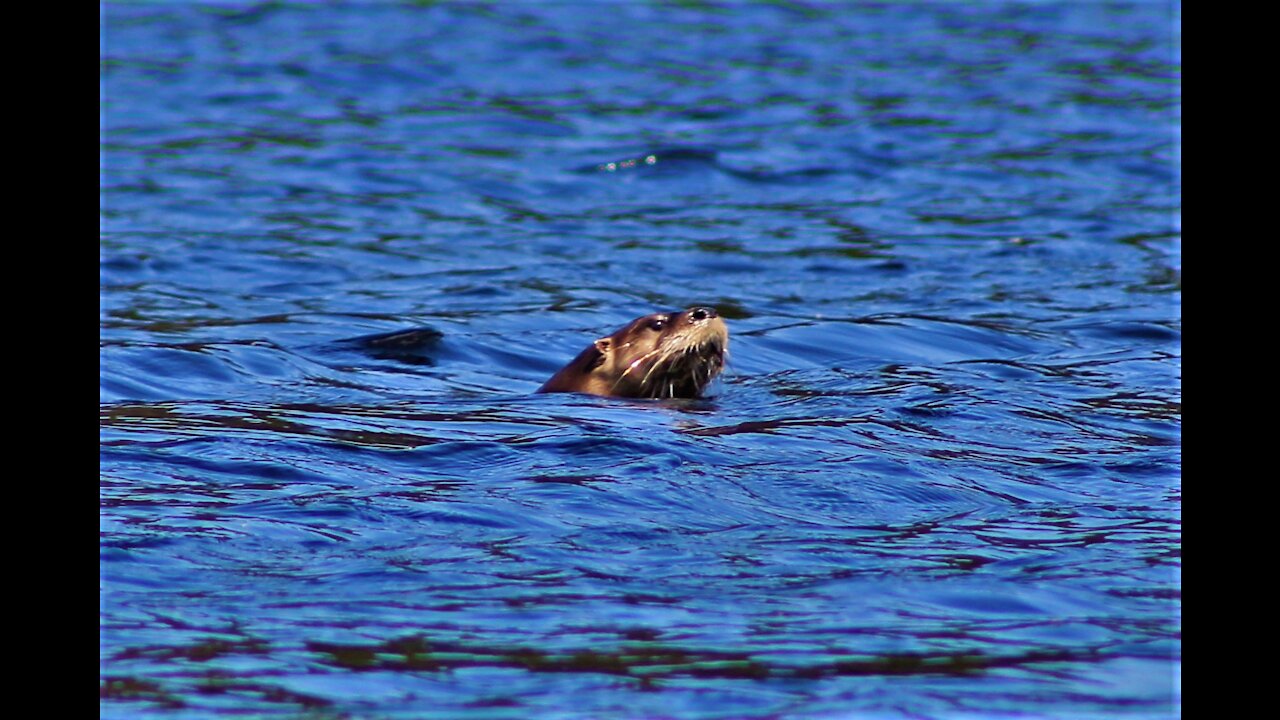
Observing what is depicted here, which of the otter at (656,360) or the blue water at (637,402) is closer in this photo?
the blue water at (637,402)

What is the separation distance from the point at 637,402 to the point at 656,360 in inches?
11.6

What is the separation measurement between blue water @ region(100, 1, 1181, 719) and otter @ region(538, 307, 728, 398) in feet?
0.74

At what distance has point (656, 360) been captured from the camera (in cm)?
→ 820

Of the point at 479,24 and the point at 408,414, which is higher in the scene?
the point at 479,24

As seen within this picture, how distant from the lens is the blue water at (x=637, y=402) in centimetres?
420

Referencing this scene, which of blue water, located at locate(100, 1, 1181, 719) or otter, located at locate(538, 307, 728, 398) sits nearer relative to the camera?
blue water, located at locate(100, 1, 1181, 719)

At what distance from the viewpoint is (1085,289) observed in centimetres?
1149

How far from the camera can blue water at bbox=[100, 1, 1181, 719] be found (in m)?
4.20

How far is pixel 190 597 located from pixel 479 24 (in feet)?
62.6

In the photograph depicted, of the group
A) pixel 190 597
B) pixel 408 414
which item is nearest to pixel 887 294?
pixel 408 414

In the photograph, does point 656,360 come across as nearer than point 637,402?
No

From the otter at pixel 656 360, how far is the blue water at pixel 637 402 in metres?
0.22
